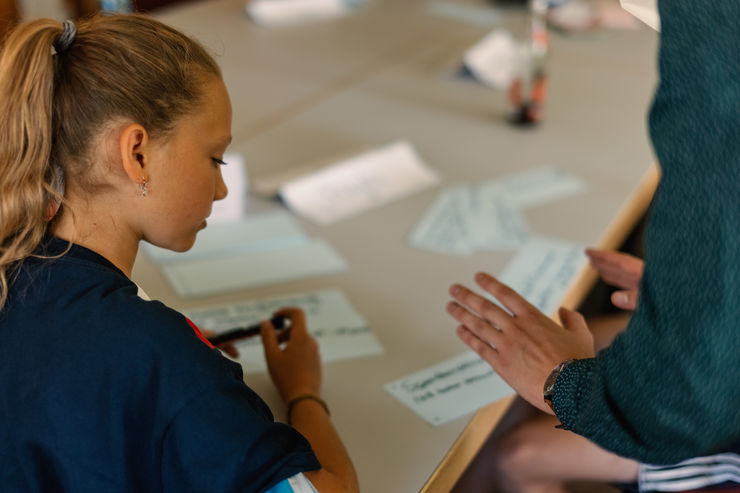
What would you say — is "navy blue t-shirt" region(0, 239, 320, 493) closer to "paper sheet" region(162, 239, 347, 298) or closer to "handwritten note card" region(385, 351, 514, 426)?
"handwritten note card" region(385, 351, 514, 426)

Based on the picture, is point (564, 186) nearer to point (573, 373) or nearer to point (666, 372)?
point (573, 373)

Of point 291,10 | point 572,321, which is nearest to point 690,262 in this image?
point 572,321

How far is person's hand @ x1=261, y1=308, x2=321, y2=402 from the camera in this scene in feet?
3.05

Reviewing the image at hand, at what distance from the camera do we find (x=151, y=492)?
2.35 ft

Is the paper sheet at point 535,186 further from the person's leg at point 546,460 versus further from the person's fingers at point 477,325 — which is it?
the person's fingers at point 477,325

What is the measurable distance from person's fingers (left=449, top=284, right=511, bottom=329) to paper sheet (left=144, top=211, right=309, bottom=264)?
0.44 meters

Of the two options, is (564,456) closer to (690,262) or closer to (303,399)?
(303,399)

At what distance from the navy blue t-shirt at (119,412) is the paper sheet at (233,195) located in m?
0.67

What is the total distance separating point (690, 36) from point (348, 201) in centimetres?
90

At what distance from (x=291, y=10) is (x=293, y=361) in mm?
1664

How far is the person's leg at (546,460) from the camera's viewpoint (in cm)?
110

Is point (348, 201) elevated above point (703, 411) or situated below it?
below

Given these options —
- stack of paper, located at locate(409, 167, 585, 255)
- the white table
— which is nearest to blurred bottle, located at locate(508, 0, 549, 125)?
the white table

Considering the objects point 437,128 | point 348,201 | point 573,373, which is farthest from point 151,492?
point 437,128
